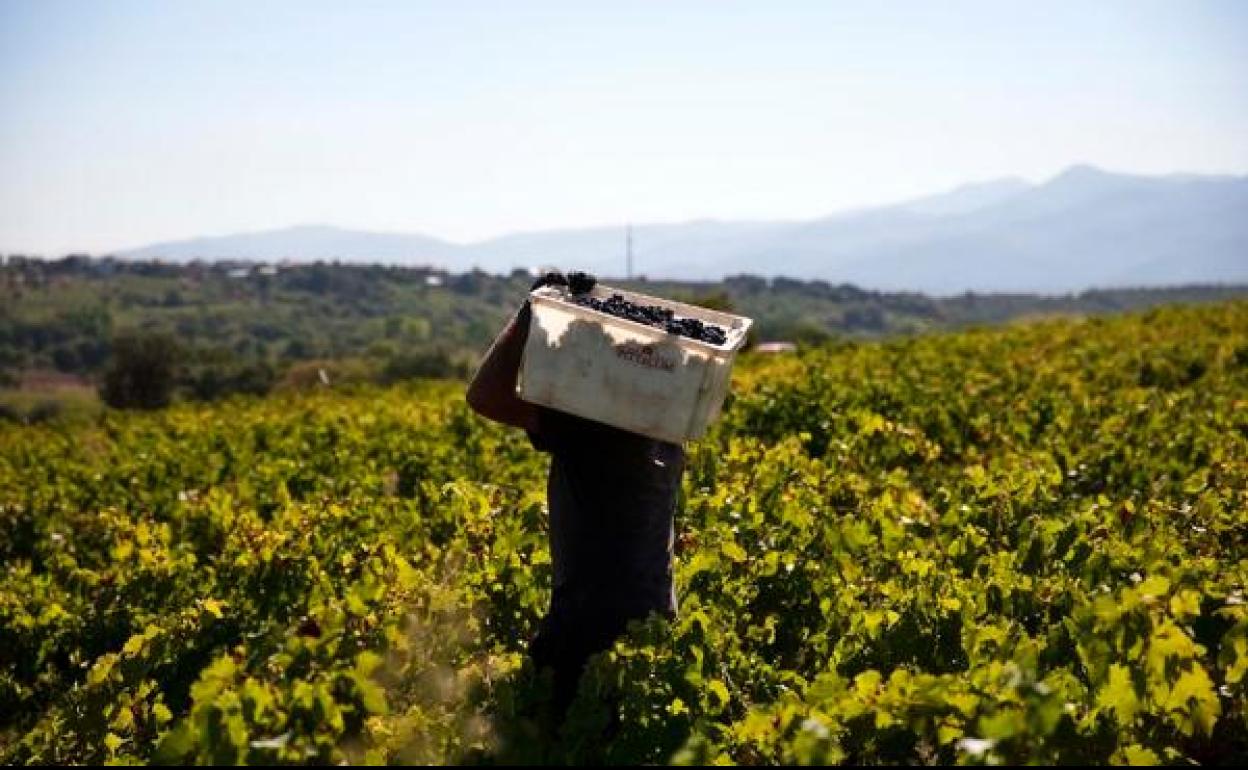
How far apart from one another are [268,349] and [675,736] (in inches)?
5679

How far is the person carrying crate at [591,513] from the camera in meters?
3.79

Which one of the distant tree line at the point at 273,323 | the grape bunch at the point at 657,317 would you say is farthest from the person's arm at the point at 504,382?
the distant tree line at the point at 273,323

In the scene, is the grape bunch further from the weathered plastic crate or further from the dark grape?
the weathered plastic crate

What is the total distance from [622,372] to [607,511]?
1.76 ft

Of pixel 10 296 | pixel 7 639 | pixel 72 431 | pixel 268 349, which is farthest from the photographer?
pixel 10 296

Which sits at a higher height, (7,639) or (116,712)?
(116,712)

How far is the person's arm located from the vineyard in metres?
0.82

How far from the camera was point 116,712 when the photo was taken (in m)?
4.52

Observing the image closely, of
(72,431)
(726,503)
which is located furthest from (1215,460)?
(72,431)

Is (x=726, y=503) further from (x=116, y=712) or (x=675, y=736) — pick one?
(x=116, y=712)

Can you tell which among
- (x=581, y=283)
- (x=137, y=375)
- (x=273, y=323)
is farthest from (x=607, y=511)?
(x=273, y=323)

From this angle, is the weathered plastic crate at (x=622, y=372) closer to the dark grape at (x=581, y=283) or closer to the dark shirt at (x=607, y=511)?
the dark shirt at (x=607, y=511)

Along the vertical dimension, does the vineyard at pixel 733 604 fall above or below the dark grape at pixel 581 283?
below

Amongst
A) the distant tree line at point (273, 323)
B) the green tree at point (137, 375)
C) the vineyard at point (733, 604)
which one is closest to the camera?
the vineyard at point (733, 604)
